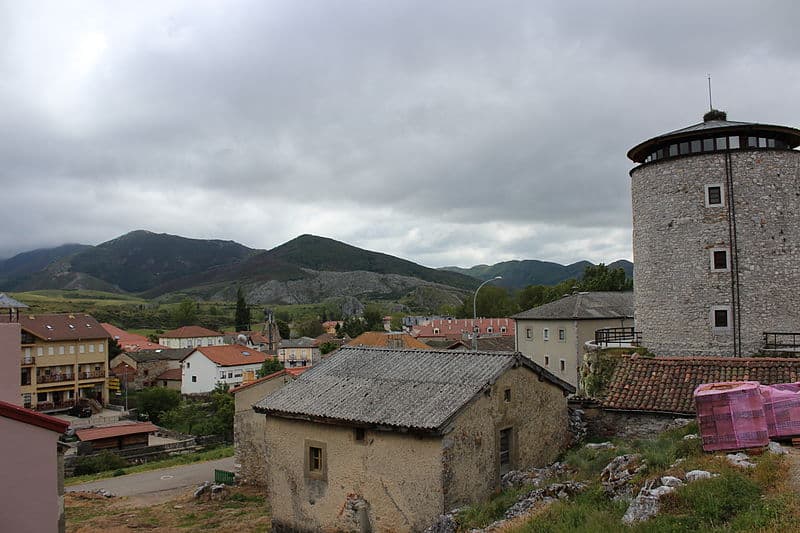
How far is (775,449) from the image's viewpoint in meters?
9.50

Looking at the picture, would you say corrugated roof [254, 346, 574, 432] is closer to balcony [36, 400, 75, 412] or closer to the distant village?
the distant village

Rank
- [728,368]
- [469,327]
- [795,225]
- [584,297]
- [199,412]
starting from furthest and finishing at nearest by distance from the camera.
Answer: [469,327] → [199,412] → [584,297] → [795,225] → [728,368]

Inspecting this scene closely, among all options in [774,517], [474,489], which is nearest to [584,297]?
[474,489]

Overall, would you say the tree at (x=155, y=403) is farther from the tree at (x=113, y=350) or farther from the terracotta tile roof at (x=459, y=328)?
the terracotta tile roof at (x=459, y=328)

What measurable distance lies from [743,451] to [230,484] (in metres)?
20.0

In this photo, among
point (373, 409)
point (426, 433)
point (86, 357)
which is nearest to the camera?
point (426, 433)

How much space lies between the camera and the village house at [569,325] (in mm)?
38125

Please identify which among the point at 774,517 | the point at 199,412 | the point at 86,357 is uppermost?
the point at 774,517

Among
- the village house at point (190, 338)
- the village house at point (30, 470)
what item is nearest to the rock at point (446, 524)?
the village house at point (30, 470)

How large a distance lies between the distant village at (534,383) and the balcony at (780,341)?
7 centimetres

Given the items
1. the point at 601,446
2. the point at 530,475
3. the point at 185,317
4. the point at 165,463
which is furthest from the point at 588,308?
the point at 185,317

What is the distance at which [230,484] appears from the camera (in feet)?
78.1

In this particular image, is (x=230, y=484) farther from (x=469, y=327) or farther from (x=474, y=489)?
(x=469, y=327)

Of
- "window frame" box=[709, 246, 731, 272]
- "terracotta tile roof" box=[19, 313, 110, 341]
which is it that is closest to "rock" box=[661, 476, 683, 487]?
"window frame" box=[709, 246, 731, 272]
